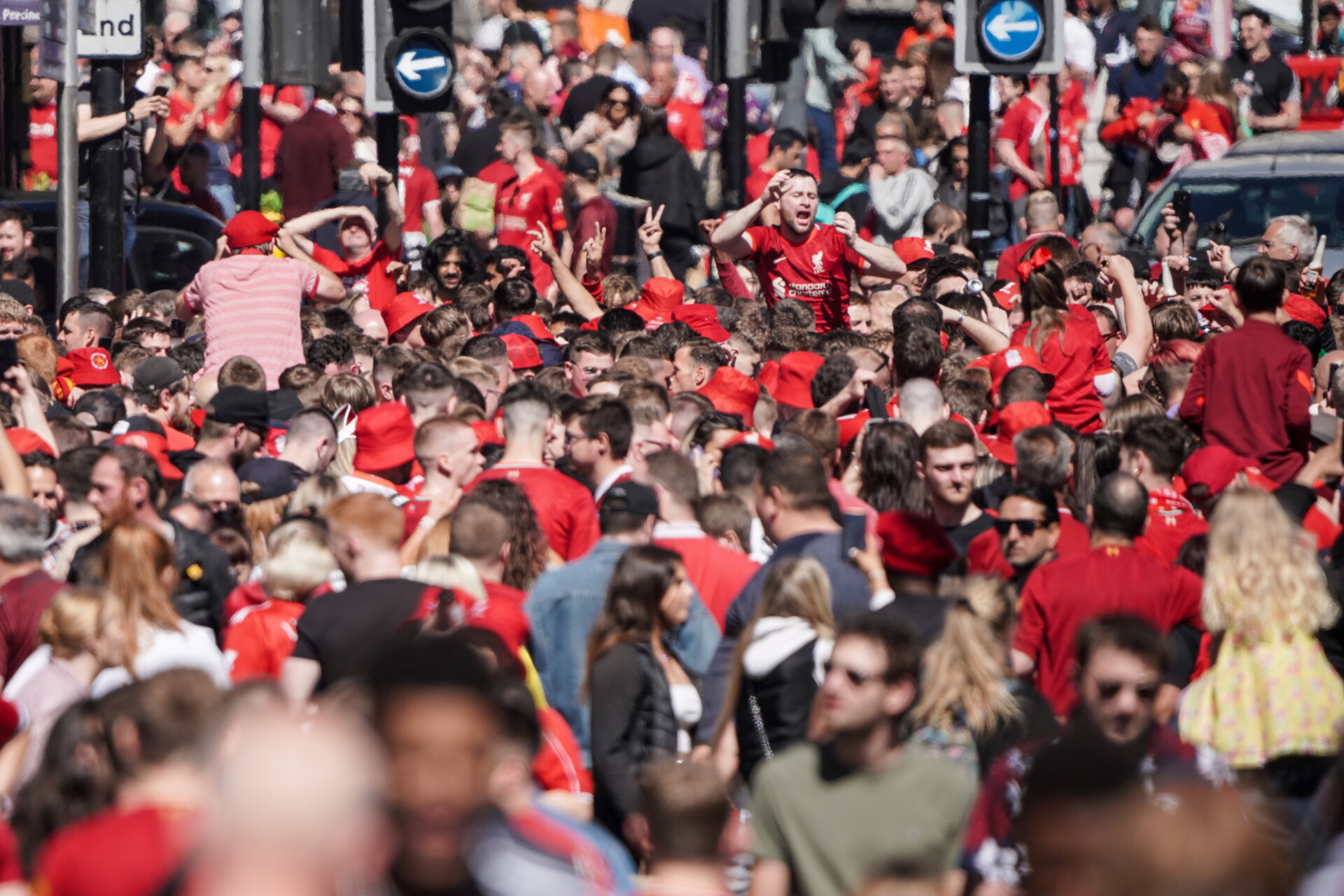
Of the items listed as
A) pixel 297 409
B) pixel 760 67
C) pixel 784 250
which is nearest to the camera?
pixel 297 409

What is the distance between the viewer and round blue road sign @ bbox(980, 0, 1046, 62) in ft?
46.7

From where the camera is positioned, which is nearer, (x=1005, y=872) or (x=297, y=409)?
(x=1005, y=872)

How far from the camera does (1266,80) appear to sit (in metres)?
19.7

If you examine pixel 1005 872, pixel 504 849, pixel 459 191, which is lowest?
pixel 1005 872

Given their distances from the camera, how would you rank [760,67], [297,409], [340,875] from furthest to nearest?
1. [760,67]
2. [297,409]
3. [340,875]

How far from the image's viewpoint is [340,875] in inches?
112

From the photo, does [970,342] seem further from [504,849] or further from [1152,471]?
[504,849]

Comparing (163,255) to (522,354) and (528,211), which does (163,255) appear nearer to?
(528,211)

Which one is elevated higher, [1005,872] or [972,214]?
[972,214]

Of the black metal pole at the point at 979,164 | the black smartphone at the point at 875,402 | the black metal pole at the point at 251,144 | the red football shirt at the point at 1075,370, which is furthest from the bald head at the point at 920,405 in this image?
the black metal pole at the point at 251,144

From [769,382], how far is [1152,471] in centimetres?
292

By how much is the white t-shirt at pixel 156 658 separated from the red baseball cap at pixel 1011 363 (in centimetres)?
465

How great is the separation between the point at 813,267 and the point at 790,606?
6.79 metres

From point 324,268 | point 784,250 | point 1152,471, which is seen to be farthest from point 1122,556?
point 324,268
